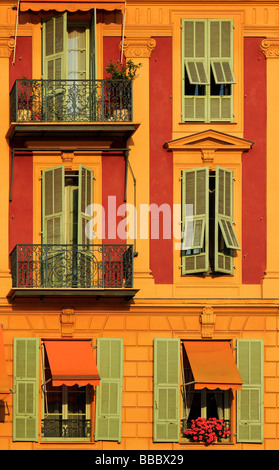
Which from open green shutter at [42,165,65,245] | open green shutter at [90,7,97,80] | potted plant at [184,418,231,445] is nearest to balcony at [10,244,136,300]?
open green shutter at [42,165,65,245]

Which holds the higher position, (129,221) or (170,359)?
(129,221)

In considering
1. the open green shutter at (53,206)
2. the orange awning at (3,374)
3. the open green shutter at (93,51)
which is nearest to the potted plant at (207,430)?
the orange awning at (3,374)

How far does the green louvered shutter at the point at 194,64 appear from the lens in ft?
148

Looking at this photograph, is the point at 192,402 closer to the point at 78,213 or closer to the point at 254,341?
the point at 254,341

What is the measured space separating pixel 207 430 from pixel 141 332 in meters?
2.63

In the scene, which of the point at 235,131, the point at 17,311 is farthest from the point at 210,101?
the point at 17,311

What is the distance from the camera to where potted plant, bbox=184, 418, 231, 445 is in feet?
144

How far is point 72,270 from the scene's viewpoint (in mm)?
44156

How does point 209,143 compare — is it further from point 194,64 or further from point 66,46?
point 66,46

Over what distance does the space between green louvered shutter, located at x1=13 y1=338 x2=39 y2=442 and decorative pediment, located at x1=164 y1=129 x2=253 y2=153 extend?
17.8 ft

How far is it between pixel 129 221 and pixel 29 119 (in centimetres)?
321

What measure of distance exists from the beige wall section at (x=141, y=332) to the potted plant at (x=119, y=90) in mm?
4296

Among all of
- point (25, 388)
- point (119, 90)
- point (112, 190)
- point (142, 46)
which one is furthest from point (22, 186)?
point (25, 388)

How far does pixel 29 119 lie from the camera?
146ft
